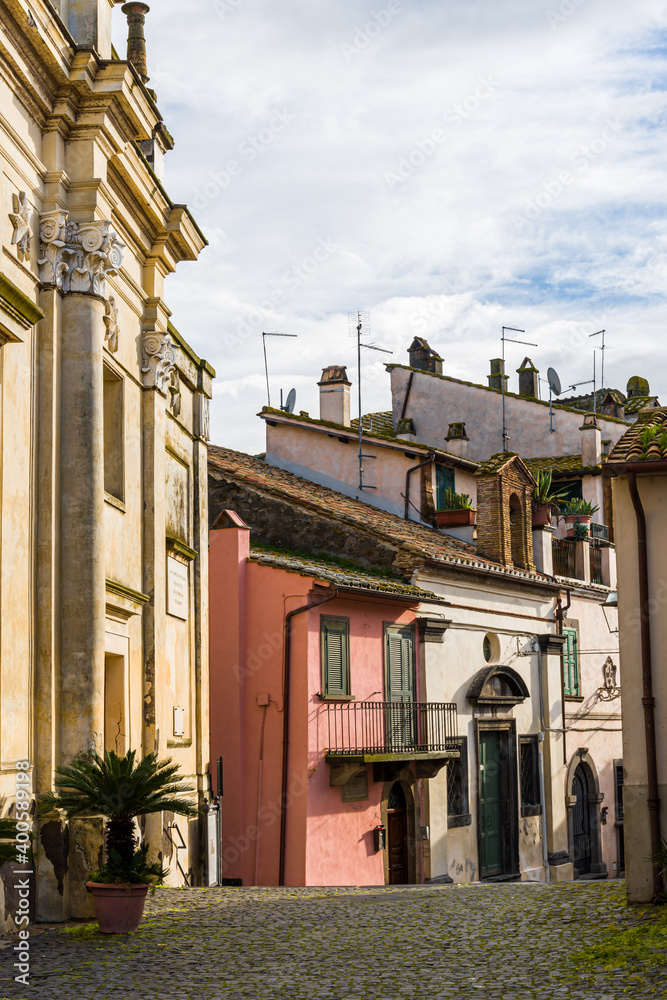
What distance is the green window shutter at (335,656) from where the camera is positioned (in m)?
20.1

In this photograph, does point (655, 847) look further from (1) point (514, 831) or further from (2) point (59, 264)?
(1) point (514, 831)

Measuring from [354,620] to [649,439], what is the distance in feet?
31.4

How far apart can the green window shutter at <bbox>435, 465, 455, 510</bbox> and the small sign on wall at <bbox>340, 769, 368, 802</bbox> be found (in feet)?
28.8

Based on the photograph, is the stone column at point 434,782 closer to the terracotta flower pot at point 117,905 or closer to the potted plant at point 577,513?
the potted plant at point 577,513

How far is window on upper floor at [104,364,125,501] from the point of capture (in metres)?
13.4

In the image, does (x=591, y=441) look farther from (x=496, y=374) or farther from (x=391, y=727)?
(x=391, y=727)

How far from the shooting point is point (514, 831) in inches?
986

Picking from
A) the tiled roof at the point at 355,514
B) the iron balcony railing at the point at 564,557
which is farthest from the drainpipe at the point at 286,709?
the iron balcony railing at the point at 564,557

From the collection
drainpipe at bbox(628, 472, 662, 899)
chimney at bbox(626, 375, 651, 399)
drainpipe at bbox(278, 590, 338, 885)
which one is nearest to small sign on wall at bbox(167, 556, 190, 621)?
drainpipe at bbox(278, 590, 338, 885)

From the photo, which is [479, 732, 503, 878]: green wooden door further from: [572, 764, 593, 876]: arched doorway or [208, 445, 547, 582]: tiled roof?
[572, 764, 593, 876]: arched doorway

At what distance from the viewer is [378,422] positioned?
37188mm

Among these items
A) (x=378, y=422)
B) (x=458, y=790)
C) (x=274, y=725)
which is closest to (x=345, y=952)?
(x=274, y=725)

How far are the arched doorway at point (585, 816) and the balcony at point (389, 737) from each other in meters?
6.46

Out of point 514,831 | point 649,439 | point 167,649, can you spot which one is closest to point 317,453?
point 514,831
